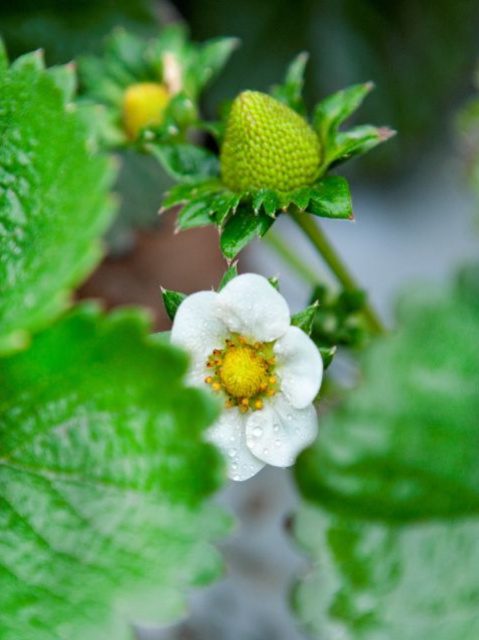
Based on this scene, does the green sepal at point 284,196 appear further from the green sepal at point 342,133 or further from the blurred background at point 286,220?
the blurred background at point 286,220

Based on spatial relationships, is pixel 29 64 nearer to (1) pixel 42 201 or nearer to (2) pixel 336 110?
(1) pixel 42 201

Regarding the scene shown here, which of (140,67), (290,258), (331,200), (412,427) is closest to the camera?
(412,427)

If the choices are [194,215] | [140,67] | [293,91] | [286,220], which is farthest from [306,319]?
[286,220]

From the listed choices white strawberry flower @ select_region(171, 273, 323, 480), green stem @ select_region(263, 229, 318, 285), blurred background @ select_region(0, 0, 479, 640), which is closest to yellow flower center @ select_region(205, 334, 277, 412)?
white strawberry flower @ select_region(171, 273, 323, 480)

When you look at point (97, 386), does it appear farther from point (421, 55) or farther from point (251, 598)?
point (421, 55)

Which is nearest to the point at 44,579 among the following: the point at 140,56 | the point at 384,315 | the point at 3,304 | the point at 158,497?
the point at 158,497

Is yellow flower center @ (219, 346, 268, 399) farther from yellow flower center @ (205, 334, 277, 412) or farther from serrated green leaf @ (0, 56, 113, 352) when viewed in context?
serrated green leaf @ (0, 56, 113, 352)
